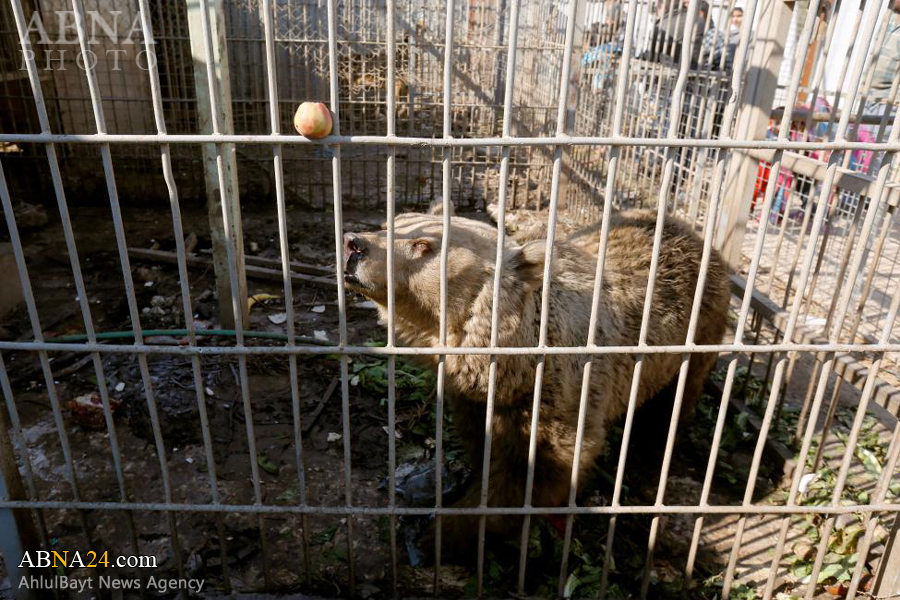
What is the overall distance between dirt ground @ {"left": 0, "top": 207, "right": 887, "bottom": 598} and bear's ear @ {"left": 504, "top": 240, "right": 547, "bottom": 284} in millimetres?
1544

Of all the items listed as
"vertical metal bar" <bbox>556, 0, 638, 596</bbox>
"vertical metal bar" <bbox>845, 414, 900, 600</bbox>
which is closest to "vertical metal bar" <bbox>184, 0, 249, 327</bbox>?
"vertical metal bar" <bbox>556, 0, 638, 596</bbox>

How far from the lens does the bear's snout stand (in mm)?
3102

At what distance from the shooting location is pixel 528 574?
12.1ft

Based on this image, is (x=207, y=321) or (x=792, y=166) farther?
(x=207, y=321)

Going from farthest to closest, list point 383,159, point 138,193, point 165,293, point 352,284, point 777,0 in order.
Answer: point 383,159, point 138,193, point 165,293, point 777,0, point 352,284

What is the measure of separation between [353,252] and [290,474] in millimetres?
1941

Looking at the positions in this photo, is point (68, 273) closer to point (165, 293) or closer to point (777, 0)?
point (165, 293)

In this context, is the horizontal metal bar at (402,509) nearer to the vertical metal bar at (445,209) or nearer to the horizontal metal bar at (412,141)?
the vertical metal bar at (445,209)

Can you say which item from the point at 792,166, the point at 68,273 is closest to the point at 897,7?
the point at 792,166

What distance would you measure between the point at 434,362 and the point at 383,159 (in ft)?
23.4

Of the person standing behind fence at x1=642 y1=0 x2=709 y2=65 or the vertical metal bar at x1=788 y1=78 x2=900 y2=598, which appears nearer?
the vertical metal bar at x1=788 y1=78 x2=900 y2=598

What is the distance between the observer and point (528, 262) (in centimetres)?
332

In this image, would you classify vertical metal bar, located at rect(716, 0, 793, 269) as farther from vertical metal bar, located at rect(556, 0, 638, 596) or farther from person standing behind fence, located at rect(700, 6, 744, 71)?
person standing behind fence, located at rect(700, 6, 744, 71)

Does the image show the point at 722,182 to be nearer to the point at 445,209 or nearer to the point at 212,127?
the point at 445,209
